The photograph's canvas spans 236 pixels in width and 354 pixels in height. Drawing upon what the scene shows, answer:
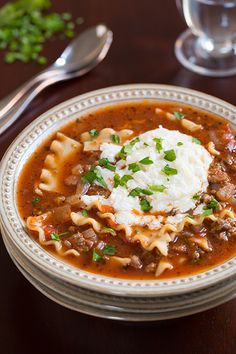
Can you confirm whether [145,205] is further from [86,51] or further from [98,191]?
[86,51]

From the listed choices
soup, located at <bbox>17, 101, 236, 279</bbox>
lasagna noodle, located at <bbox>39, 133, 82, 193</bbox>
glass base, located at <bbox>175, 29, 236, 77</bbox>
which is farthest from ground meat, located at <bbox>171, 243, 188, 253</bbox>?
glass base, located at <bbox>175, 29, 236, 77</bbox>

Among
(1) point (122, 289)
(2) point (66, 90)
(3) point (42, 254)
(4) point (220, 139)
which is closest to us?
(1) point (122, 289)

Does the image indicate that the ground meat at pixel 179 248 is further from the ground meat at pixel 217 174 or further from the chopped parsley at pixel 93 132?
the chopped parsley at pixel 93 132

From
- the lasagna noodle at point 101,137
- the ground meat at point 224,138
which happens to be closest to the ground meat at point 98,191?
the lasagna noodle at point 101,137

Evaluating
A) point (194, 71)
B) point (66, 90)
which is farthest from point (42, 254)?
point (194, 71)

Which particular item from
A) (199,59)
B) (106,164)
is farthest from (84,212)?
(199,59)

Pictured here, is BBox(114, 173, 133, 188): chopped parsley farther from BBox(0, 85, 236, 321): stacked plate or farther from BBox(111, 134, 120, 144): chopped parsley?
BBox(0, 85, 236, 321): stacked plate

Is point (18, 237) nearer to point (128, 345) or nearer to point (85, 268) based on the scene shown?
→ point (85, 268)
